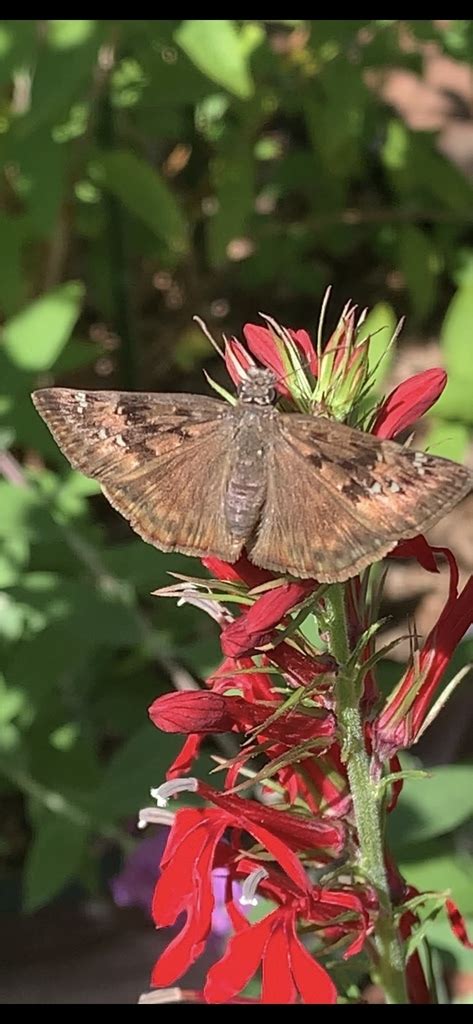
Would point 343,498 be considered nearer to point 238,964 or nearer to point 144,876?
point 238,964

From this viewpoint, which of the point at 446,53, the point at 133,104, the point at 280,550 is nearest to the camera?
the point at 280,550

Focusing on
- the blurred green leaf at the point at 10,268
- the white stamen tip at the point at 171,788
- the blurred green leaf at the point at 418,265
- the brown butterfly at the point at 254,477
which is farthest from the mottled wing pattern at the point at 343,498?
the blurred green leaf at the point at 418,265

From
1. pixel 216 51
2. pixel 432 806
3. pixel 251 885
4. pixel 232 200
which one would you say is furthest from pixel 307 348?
pixel 232 200

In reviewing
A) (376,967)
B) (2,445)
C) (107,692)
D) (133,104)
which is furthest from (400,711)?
(133,104)

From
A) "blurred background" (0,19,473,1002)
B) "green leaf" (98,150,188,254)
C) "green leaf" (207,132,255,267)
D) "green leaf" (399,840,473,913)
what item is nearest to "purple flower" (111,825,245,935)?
"blurred background" (0,19,473,1002)

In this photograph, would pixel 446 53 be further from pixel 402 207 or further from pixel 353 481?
pixel 353 481

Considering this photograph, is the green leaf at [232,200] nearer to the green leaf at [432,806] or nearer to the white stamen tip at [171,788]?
the green leaf at [432,806]
